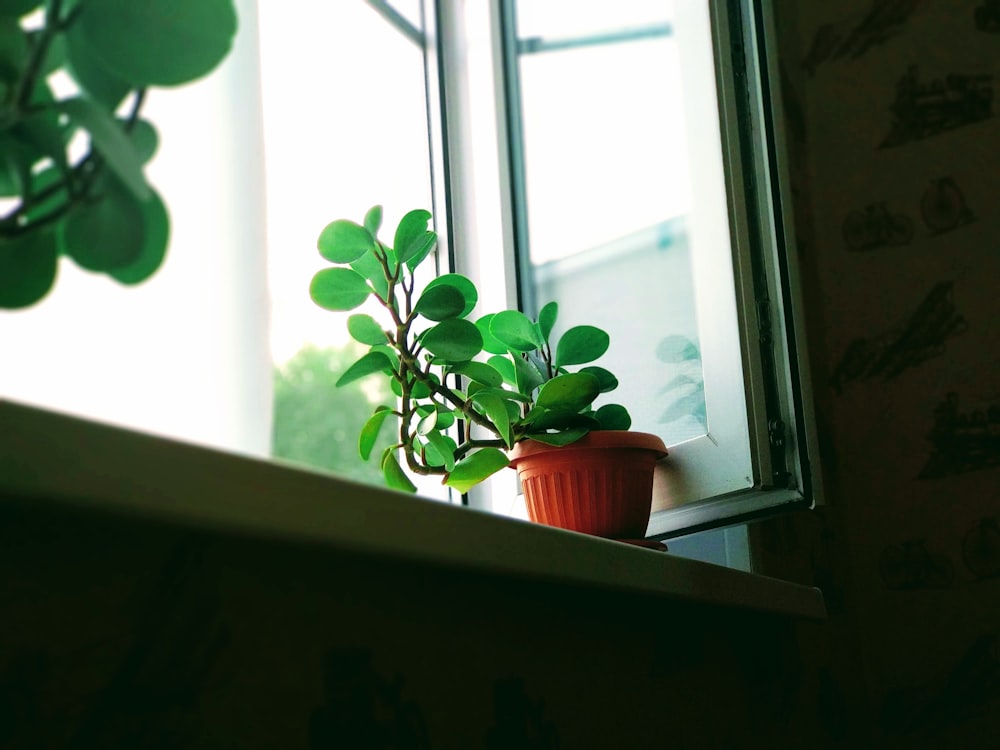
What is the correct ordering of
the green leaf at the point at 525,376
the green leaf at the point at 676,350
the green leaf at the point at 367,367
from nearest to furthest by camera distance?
the green leaf at the point at 367,367 → the green leaf at the point at 525,376 → the green leaf at the point at 676,350

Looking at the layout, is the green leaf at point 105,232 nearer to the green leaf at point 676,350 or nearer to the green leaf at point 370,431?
the green leaf at point 370,431

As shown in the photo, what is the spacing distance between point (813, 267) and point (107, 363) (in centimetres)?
105

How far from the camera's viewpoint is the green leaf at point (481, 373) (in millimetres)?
887

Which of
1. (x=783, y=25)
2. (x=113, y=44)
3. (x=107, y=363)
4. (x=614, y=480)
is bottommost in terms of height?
(x=614, y=480)

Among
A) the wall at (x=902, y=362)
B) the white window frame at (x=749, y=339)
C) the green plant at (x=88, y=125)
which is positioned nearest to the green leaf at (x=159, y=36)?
the green plant at (x=88, y=125)

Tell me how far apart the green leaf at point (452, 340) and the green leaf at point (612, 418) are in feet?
0.58

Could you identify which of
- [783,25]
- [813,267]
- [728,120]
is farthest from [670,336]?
[783,25]

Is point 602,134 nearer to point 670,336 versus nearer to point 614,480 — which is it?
point 670,336

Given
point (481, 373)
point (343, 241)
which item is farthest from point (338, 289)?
point (481, 373)

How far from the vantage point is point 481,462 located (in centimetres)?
86

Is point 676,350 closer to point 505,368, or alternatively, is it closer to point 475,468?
point 505,368

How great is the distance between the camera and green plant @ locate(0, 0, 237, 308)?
0.40 meters

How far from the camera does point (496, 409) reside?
2.77 feet

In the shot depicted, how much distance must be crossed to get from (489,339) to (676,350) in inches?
9.7
